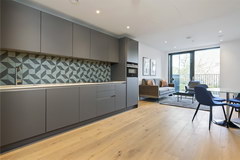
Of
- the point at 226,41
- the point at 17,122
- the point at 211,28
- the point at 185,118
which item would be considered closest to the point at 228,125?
the point at 185,118

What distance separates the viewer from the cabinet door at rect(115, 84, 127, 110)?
134 inches

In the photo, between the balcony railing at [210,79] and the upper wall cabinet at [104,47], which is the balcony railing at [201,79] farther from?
the upper wall cabinet at [104,47]

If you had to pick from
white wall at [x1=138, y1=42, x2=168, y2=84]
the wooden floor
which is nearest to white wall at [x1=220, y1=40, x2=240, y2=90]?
white wall at [x1=138, y1=42, x2=168, y2=84]

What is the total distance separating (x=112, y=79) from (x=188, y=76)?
4.75 metres

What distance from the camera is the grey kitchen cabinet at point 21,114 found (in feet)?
5.37

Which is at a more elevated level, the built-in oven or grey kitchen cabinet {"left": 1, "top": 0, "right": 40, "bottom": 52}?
grey kitchen cabinet {"left": 1, "top": 0, "right": 40, "bottom": 52}

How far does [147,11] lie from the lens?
2527 mm

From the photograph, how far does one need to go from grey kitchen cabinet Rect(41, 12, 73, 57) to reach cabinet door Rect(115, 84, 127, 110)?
1570 millimetres

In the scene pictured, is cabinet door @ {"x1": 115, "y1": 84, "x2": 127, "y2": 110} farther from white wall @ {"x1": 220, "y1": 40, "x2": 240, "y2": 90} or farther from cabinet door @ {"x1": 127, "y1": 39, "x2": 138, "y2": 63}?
white wall @ {"x1": 220, "y1": 40, "x2": 240, "y2": 90}

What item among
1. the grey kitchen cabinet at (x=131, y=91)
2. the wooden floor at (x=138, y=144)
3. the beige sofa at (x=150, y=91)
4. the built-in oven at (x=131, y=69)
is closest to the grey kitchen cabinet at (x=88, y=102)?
the wooden floor at (x=138, y=144)

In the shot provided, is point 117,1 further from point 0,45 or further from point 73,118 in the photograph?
point 73,118

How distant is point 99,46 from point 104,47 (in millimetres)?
181

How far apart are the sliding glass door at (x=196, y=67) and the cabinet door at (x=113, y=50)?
4495 millimetres

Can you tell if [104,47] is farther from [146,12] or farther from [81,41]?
[146,12]
